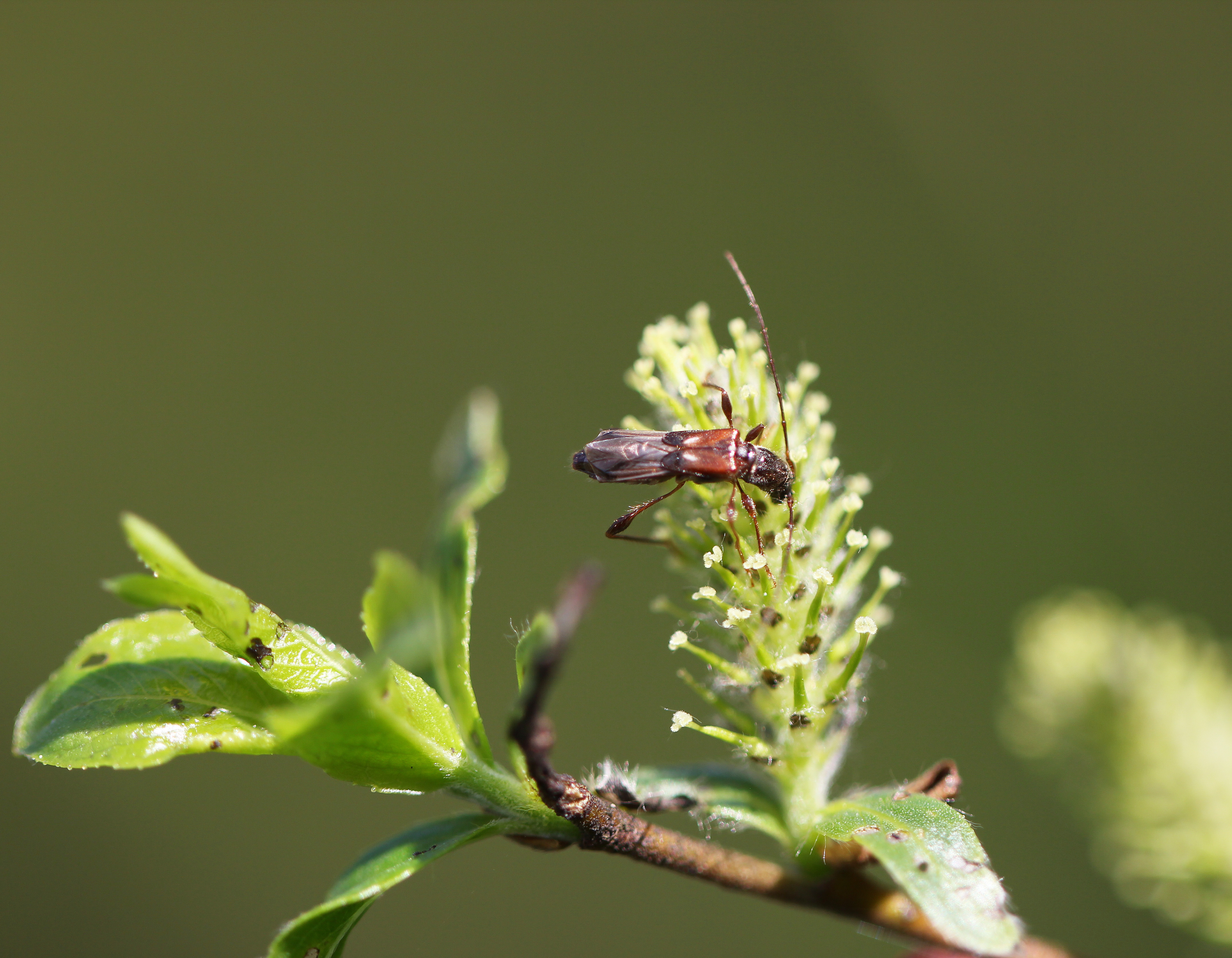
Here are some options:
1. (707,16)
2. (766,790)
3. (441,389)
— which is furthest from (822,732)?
(707,16)

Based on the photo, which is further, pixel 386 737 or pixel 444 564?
pixel 386 737

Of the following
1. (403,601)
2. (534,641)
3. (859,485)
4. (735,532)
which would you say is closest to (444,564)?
(403,601)

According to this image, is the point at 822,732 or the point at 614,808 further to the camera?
the point at 822,732

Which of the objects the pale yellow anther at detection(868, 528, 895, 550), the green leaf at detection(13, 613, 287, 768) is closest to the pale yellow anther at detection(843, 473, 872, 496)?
the pale yellow anther at detection(868, 528, 895, 550)

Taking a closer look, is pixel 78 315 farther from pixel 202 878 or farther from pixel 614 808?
pixel 614 808

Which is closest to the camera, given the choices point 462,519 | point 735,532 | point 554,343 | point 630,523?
point 462,519

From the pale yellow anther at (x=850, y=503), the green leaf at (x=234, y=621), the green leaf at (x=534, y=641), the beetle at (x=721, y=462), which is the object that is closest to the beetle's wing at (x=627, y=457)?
the beetle at (x=721, y=462)

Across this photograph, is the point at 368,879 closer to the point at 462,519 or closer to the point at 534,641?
the point at 534,641
